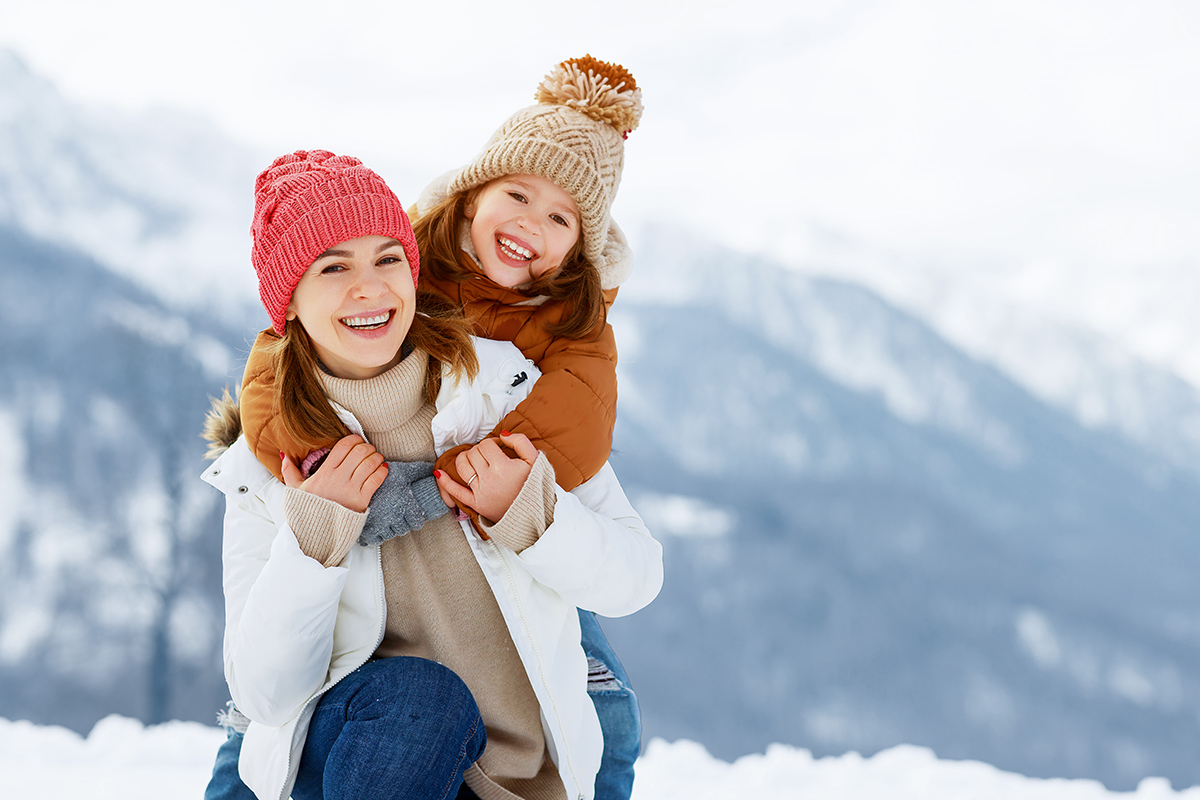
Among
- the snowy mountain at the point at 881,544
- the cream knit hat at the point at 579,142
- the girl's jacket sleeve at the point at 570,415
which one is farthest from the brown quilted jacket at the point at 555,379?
the snowy mountain at the point at 881,544

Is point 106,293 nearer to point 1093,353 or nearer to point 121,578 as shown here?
point 121,578

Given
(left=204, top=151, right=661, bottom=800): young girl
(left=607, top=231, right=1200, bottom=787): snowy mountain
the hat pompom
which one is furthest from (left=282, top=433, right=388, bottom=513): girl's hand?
(left=607, top=231, right=1200, bottom=787): snowy mountain

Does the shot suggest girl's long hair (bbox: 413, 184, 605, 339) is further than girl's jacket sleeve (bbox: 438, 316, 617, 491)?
Yes

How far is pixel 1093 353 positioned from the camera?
4555 mm

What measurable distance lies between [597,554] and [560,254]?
1.49 ft

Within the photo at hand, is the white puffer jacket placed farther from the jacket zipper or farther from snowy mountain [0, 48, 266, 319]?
snowy mountain [0, 48, 266, 319]

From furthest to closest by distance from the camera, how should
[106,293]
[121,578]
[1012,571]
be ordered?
[1012,571]
[106,293]
[121,578]

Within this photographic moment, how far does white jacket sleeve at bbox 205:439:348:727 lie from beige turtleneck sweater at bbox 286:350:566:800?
10cm

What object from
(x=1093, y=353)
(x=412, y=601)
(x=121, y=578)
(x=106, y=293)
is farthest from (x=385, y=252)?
(x=1093, y=353)

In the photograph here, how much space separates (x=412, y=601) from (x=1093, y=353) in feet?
15.1

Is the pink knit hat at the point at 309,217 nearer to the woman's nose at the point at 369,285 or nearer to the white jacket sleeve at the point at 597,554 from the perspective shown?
the woman's nose at the point at 369,285

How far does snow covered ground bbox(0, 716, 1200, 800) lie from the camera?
1.74 metres

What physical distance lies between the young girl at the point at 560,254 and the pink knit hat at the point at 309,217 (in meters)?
0.13

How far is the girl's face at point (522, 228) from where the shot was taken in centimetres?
117
